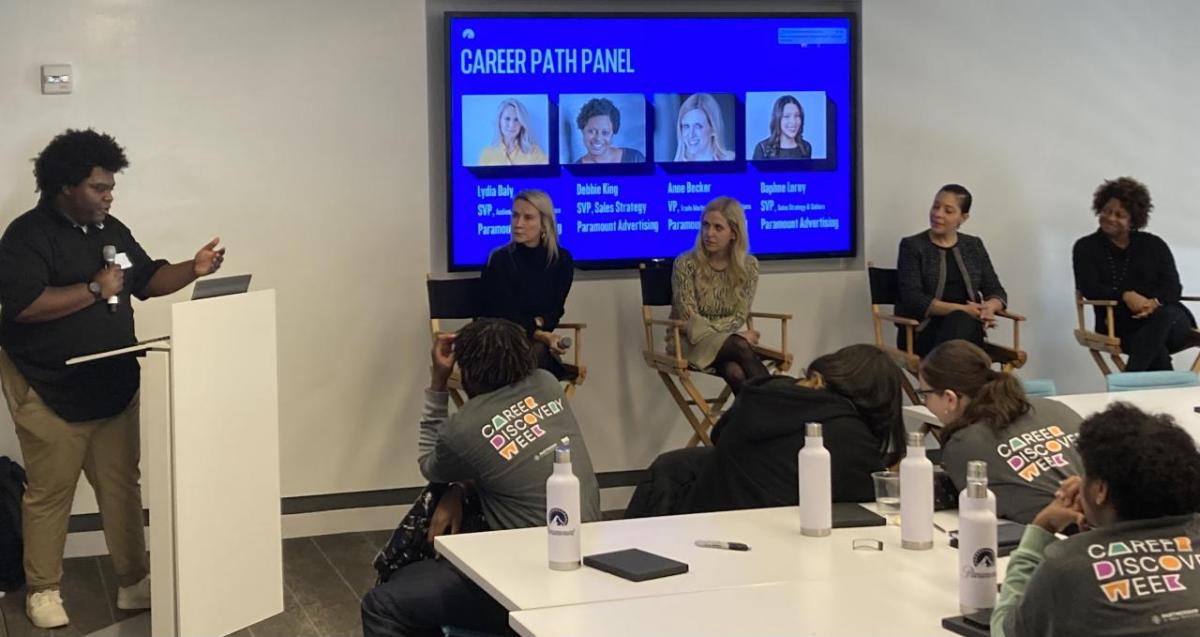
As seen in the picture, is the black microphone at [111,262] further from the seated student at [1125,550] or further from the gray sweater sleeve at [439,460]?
the seated student at [1125,550]

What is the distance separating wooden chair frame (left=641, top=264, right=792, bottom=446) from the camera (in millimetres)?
6129

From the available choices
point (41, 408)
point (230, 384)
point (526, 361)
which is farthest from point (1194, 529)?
point (41, 408)

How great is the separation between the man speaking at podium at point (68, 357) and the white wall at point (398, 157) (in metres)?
1.06

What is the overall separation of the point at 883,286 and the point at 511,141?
6.27 ft

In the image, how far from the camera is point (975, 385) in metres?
3.35

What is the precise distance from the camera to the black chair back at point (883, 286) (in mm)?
6625

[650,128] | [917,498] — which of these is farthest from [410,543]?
[650,128]

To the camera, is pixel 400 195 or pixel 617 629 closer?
pixel 617 629

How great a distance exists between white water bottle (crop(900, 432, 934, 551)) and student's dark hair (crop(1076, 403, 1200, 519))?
681 mm

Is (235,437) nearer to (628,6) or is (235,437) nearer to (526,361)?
(526,361)

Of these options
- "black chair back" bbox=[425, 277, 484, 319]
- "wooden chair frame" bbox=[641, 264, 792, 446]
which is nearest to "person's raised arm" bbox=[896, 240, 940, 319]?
"wooden chair frame" bbox=[641, 264, 792, 446]

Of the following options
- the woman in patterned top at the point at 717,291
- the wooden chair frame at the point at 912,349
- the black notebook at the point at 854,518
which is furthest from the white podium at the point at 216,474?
the wooden chair frame at the point at 912,349

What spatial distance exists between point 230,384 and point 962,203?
3.83 meters

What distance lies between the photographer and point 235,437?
4.09 m
